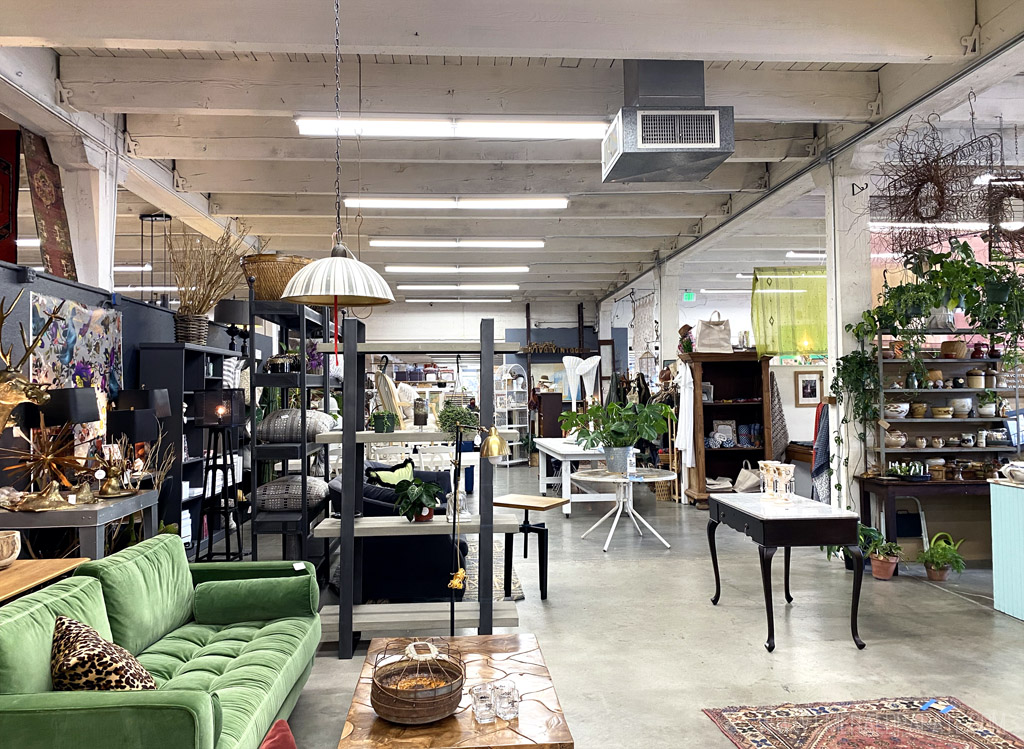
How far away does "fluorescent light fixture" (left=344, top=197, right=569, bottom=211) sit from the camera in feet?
26.2

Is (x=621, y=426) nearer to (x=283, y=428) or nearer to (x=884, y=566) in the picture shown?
(x=884, y=566)

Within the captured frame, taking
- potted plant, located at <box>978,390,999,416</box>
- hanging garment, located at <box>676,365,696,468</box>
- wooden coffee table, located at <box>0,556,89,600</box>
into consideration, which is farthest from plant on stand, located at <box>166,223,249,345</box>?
potted plant, located at <box>978,390,999,416</box>

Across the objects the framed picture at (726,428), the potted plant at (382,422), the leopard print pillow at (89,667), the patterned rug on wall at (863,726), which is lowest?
the patterned rug on wall at (863,726)

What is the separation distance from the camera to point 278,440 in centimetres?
553

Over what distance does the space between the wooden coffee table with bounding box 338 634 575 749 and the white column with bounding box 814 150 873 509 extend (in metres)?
4.35

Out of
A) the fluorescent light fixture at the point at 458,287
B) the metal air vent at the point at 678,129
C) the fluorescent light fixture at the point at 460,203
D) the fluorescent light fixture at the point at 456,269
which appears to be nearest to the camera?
the metal air vent at the point at 678,129

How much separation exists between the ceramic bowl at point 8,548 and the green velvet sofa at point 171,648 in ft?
1.95

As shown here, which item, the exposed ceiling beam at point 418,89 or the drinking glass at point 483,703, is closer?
the drinking glass at point 483,703

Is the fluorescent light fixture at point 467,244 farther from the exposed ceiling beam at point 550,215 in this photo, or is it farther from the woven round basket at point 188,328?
the woven round basket at point 188,328

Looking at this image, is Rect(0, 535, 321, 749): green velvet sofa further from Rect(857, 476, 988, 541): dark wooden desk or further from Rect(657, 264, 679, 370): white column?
Rect(657, 264, 679, 370): white column

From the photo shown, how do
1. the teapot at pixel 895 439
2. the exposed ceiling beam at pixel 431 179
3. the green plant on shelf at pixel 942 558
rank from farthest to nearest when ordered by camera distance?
the exposed ceiling beam at pixel 431 179 < the teapot at pixel 895 439 < the green plant on shelf at pixel 942 558

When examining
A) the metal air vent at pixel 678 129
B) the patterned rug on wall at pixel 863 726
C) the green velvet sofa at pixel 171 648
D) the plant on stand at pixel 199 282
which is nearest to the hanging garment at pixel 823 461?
the metal air vent at pixel 678 129

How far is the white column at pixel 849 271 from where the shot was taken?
20.5 ft

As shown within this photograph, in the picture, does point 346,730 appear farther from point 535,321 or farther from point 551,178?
point 535,321
